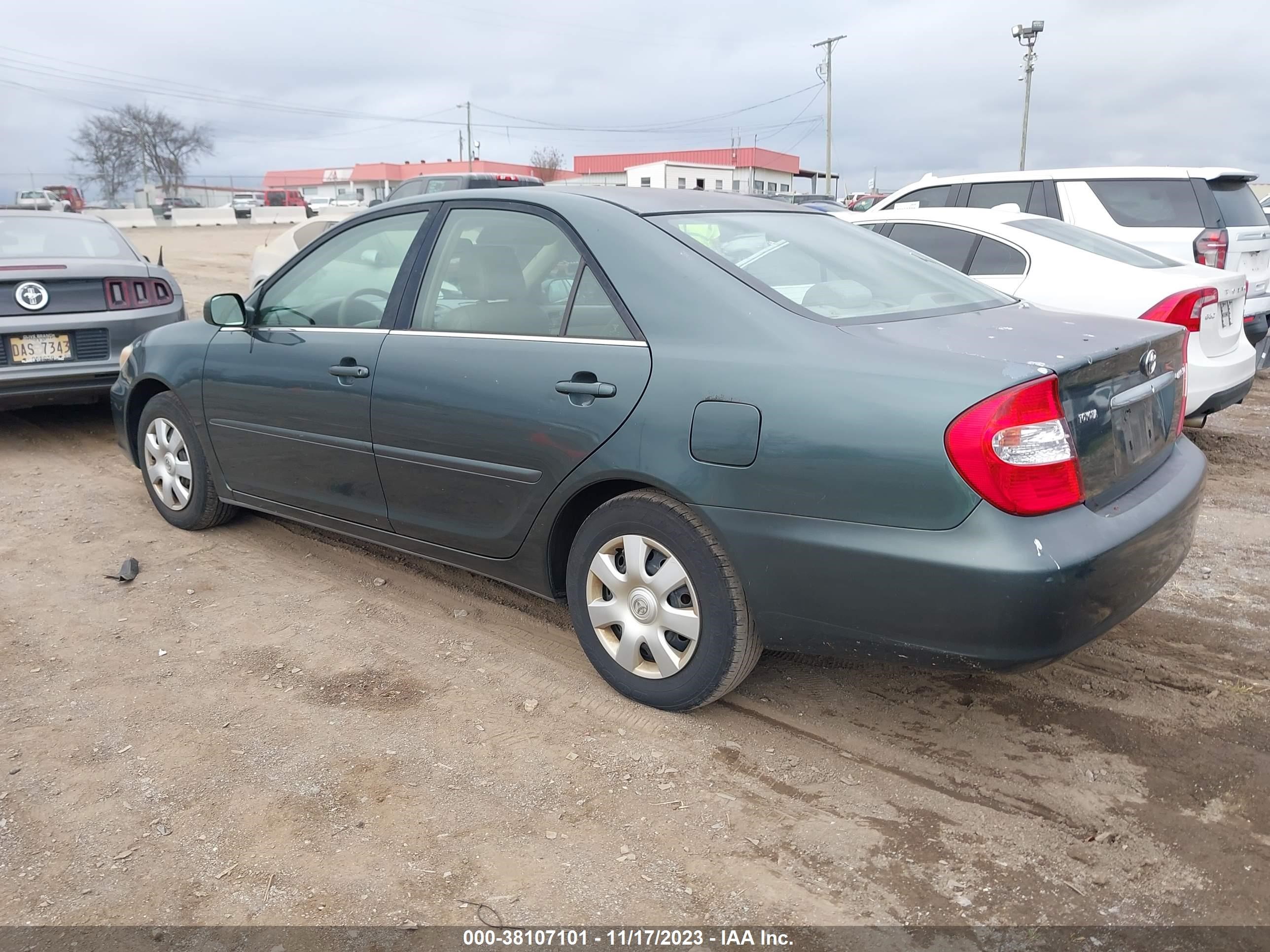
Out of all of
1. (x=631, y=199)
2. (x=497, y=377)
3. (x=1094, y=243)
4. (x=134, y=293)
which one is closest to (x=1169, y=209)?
(x=1094, y=243)

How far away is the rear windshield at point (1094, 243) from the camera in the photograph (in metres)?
5.82

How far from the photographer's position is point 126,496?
564cm

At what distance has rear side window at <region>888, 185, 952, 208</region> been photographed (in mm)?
8688

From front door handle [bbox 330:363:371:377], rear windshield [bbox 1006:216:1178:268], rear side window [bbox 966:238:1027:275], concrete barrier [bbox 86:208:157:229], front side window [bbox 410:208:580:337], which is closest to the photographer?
front side window [bbox 410:208:580:337]

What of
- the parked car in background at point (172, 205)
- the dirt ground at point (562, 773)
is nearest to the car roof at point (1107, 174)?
the dirt ground at point (562, 773)

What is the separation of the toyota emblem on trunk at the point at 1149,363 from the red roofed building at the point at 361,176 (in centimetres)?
5707

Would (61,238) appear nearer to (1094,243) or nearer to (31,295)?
(31,295)

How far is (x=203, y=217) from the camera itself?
40.6 meters

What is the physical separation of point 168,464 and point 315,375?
146 centimetres

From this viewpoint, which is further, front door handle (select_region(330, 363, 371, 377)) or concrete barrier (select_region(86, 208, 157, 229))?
concrete barrier (select_region(86, 208, 157, 229))

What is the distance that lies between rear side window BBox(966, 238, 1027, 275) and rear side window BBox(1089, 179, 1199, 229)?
82.2 inches

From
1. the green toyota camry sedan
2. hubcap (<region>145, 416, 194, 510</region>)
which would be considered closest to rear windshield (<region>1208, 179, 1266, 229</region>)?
the green toyota camry sedan

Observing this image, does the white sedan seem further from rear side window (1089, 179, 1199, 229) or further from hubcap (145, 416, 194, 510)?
hubcap (145, 416, 194, 510)

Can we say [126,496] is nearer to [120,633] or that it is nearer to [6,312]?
[6,312]
